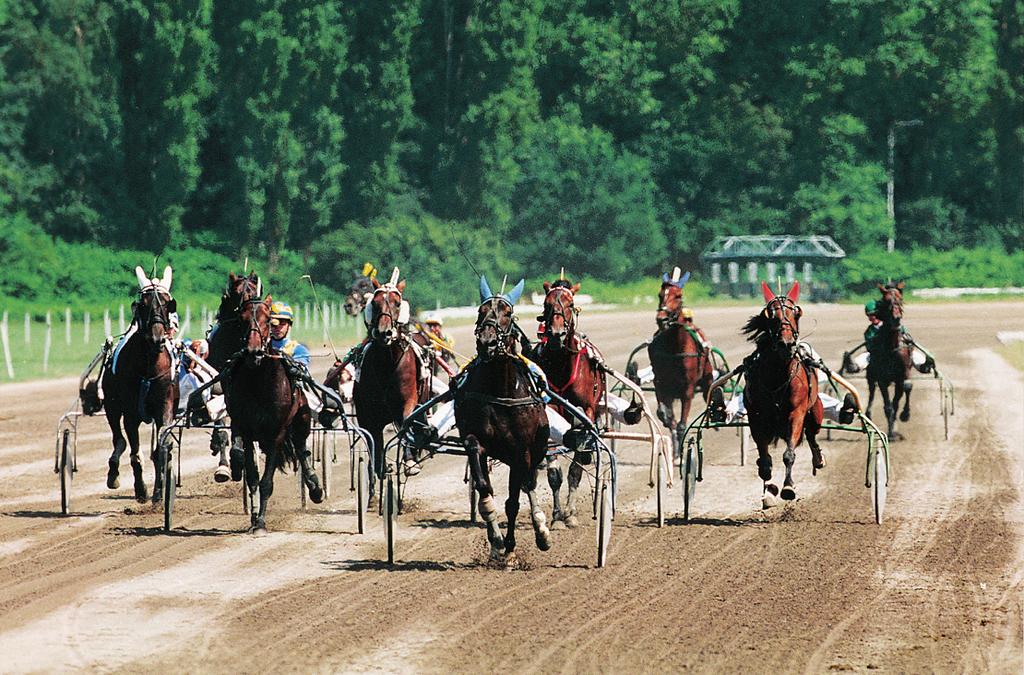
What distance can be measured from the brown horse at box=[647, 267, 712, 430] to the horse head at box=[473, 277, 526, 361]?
6767 mm

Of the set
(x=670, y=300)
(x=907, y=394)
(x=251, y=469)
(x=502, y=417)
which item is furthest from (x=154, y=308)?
(x=907, y=394)

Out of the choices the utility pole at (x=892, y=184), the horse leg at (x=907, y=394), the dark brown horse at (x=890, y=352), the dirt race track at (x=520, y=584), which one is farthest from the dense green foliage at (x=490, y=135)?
the dirt race track at (x=520, y=584)

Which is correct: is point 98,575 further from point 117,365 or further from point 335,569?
point 117,365

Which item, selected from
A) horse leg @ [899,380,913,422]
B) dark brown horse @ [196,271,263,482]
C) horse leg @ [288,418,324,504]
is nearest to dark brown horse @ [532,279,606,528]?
horse leg @ [288,418,324,504]

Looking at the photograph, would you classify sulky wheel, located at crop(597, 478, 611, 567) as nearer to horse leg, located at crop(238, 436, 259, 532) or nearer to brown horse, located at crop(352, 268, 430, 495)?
brown horse, located at crop(352, 268, 430, 495)

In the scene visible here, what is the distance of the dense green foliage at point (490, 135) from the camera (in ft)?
177

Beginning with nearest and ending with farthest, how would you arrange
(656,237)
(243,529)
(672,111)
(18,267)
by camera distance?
1. (243,529)
2. (18,267)
3. (656,237)
4. (672,111)

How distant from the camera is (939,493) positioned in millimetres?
15680

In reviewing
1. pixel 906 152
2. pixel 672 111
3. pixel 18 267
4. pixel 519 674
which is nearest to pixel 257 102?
pixel 18 267

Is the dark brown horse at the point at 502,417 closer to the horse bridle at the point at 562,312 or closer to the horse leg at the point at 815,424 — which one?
the horse bridle at the point at 562,312

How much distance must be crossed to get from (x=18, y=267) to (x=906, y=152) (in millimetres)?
44880

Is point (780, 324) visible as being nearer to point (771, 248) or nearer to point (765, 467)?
point (765, 467)

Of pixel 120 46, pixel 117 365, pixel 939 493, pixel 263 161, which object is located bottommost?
pixel 939 493

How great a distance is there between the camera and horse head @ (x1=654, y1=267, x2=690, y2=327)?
56.2 feet
